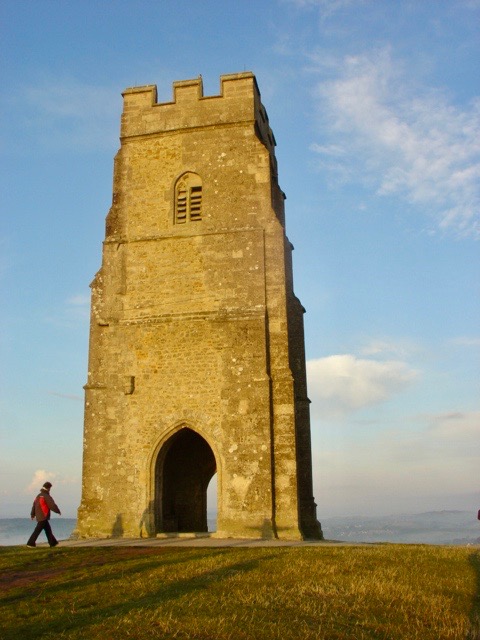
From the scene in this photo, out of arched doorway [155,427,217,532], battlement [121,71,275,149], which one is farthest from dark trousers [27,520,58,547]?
battlement [121,71,275,149]

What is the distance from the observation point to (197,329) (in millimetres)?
17531

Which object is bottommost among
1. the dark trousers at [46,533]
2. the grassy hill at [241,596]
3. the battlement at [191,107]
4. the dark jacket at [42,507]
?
the grassy hill at [241,596]

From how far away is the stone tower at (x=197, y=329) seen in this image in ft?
53.5

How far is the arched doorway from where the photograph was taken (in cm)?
2069

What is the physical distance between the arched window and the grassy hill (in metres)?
10.2

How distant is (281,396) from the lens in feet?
54.0

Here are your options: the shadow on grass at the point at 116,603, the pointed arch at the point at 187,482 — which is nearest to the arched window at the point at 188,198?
the pointed arch at the point at 187,482

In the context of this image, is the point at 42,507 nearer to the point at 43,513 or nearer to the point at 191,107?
the point at 43,513

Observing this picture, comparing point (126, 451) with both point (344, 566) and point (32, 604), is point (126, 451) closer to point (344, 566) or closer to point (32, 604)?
point (344, 566)

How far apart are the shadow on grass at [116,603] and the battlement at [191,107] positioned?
13359 millimetres

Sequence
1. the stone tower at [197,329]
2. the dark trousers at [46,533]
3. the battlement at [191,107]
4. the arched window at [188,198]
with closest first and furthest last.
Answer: the dark trousers at [46,533], the stone tower at [197,329], the arched window at [188,198], the battlement at [191,107]

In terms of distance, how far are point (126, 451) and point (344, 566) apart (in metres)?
8.72

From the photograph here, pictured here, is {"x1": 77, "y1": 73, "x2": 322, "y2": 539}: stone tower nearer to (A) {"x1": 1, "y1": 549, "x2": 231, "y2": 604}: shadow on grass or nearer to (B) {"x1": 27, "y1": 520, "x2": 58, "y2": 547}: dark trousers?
(B) {"x1": 27, "y1": 520, "x2": 58, "y2": 547}: dark trousers

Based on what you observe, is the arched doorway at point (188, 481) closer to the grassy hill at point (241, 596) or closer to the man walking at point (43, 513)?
the man walking at point (43, 513)
